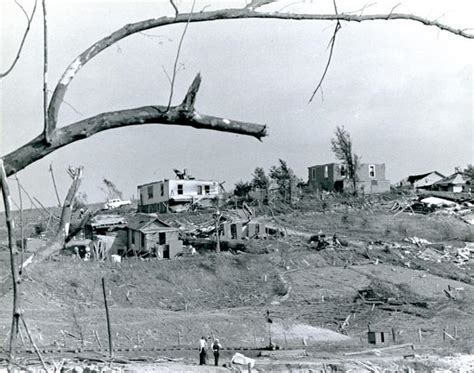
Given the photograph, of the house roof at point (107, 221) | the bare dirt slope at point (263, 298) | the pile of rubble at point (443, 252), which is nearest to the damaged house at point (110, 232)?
the house roof at point (107, 221)

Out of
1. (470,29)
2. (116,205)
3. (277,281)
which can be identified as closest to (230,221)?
(277,281)

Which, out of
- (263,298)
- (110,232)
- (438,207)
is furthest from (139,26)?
(438,207)

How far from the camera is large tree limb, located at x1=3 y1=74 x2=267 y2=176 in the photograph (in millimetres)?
2316

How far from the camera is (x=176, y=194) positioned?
45406 mm

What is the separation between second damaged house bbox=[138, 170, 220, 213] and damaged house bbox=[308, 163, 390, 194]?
9.18m

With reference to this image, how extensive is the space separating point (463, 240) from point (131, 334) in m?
23.0

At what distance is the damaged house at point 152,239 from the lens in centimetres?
3150

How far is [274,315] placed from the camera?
22125 millimetres

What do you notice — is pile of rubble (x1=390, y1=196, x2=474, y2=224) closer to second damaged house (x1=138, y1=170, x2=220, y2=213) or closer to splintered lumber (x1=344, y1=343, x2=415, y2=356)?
second damaged house (x1=138, y1=170, x2=220, y2=213)

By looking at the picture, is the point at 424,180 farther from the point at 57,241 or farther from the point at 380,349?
→ the point at 57,241

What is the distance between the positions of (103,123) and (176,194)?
142 ft

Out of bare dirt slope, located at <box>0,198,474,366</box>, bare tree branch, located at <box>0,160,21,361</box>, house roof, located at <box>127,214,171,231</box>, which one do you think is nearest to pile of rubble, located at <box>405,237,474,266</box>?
bare dirt slope, located at <box>0,198,474,366</box>

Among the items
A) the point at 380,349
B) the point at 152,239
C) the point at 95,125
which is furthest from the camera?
the point at 152,239

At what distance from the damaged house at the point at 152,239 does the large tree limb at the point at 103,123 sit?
29.3 m
